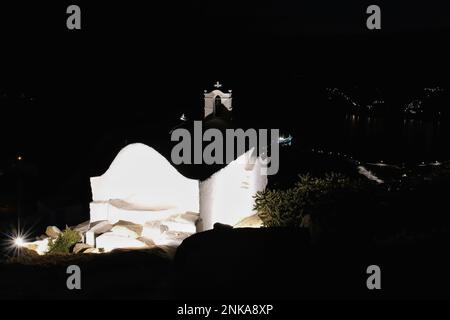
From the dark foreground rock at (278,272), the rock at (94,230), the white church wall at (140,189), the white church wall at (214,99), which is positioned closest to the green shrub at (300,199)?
the white church wall at (140,189)

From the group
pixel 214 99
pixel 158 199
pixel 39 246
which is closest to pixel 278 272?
pixel 158 199

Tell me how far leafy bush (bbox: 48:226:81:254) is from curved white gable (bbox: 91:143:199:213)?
1.51 meters

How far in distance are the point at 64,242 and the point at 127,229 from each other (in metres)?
2.15

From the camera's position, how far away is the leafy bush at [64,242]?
1466 cm

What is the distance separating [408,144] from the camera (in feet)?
213

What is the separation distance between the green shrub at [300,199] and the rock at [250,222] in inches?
9.8

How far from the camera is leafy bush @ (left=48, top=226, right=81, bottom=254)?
577 inches

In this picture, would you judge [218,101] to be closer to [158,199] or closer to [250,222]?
[158,199]

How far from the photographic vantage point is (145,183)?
51.7ft

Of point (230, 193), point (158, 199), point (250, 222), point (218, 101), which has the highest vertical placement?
point (218, 101)

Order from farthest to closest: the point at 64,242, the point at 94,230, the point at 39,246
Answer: the point at 39,246
the point at 64,242
the point at 94,230

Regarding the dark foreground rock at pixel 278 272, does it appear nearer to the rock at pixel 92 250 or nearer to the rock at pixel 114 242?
the rock at pixel 114 242

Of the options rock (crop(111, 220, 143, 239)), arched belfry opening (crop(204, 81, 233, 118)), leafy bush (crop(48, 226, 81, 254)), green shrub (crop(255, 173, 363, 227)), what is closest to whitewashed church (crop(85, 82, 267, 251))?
rock (crop(111, 220, 143, 239))

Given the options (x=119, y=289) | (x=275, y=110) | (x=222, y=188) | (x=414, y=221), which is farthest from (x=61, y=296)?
(x=275, y=110)
